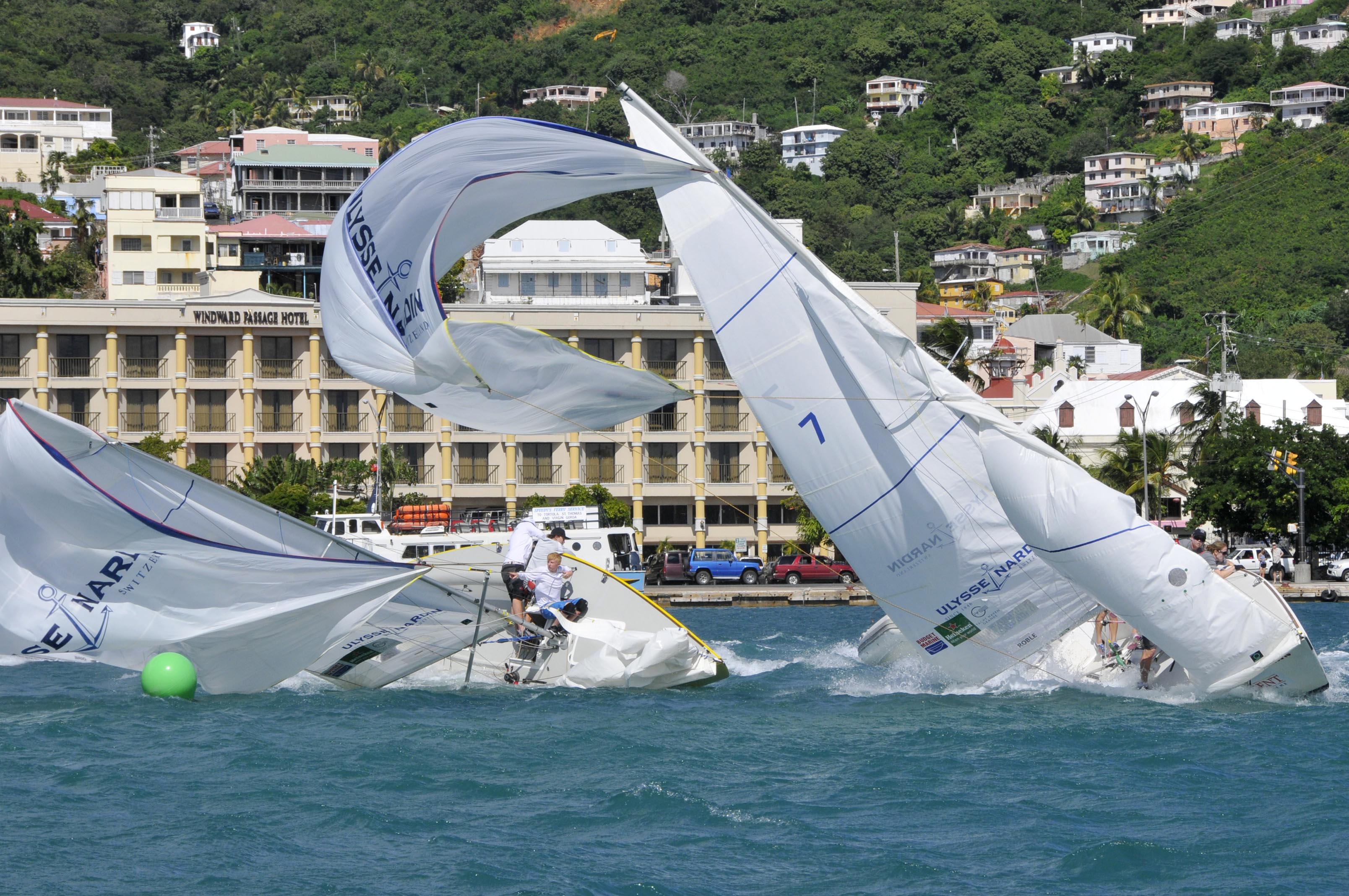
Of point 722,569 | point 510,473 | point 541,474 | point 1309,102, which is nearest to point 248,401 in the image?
point 510,473

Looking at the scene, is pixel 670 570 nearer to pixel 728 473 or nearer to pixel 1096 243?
pixel 728 473

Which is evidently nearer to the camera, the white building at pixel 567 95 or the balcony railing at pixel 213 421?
the balcony railing at pixel 213 421

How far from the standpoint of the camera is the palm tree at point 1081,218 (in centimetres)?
13312

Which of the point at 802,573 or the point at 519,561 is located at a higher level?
the point at 519,561

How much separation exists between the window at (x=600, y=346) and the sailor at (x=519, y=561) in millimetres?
39176

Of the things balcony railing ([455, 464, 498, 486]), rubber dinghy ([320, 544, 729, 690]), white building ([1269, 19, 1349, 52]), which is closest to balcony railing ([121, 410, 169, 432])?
balcony railing ([455, 464, 498, 486])

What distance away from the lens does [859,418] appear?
16844mm

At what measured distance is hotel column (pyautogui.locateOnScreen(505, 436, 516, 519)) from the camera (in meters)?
57.3

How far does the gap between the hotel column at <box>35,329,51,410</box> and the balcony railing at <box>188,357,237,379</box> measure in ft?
14.9

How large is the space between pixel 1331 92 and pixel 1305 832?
13191cm

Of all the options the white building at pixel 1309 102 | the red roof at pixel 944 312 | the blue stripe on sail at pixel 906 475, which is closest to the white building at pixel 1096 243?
the white building at pixel 1309 102

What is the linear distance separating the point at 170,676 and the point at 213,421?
135 ft

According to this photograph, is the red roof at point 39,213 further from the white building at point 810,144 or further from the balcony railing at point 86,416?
the white building at point 810,144

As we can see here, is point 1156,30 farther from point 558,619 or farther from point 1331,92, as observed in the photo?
point 558,619
